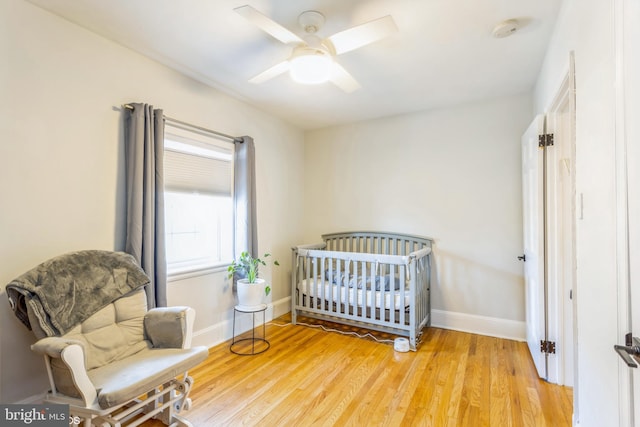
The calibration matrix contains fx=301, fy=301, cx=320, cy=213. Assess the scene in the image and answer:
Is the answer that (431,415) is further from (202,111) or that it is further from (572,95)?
(202,111)

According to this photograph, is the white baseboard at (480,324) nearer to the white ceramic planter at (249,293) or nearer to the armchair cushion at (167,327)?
the white ceramic planter at (249,293)

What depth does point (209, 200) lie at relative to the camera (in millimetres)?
3020

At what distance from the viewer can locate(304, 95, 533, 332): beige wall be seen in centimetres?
308

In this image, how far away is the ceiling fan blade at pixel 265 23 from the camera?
57.8 inches

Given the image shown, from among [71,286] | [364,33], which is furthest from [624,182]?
[71,286]

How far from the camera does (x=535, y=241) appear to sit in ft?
7.48

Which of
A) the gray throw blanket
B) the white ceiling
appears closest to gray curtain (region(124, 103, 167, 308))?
the gray throw blanket

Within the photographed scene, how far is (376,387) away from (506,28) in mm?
Answer: 2583

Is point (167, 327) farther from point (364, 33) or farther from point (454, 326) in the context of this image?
point (454, 326)

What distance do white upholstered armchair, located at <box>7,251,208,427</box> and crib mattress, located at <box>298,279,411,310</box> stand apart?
163cm

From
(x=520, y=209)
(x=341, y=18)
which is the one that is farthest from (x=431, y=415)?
(x=341, y=18)

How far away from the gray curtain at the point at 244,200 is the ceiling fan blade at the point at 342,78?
133 centimetres

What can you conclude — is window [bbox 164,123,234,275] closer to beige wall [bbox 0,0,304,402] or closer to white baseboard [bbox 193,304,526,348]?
beige wall [bbox 0,0,304,402]

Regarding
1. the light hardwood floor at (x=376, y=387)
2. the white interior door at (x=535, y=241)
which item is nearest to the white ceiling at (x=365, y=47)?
the white interior door at (x=535, y=241)
